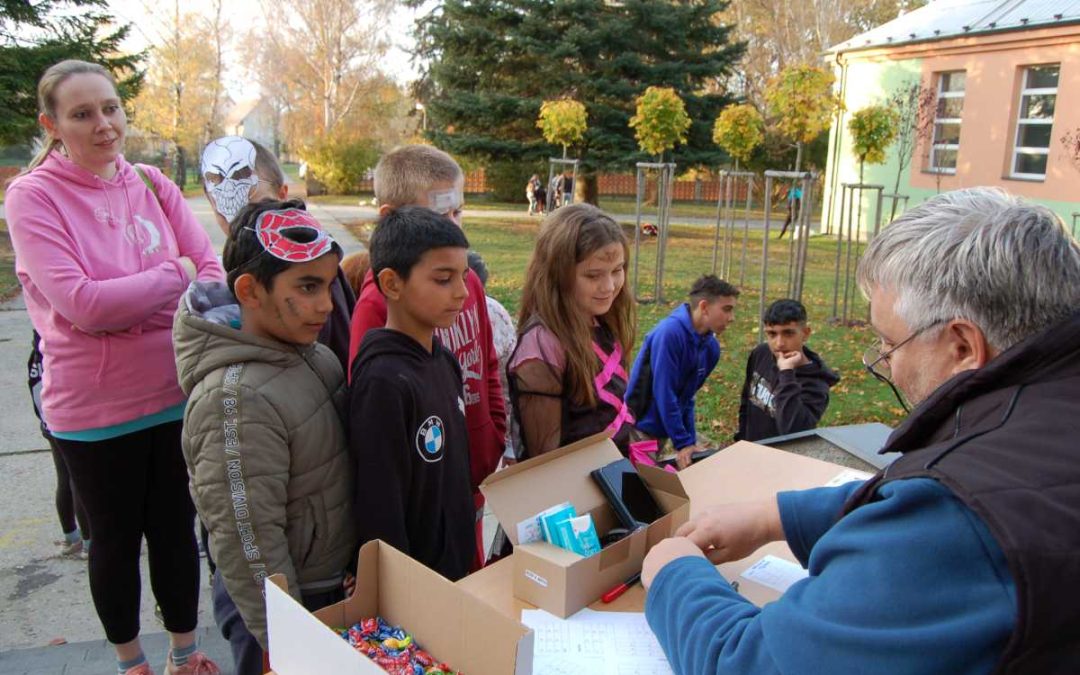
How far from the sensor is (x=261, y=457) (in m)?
1.80

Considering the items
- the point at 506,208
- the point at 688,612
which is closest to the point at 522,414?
the point at 688,612

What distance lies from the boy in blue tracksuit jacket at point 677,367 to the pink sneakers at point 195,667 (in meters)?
2.11

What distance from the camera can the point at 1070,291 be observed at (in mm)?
1101

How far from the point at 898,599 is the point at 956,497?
148 millimetres

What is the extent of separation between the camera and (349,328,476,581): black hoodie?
192 centimetres

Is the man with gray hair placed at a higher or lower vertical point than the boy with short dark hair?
higher

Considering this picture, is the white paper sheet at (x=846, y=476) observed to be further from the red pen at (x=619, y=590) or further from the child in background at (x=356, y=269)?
the child in background at (x=356, y=269)

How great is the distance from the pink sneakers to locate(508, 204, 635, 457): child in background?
4.52 ft

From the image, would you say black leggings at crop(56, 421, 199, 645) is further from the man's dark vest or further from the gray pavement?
the man's dark vest

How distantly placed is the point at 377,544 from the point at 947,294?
1.07 m

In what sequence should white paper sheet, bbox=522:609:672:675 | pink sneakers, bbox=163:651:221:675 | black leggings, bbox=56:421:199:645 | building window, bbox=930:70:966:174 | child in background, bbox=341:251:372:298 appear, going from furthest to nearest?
building window, bbox=930:70:966:174 → child in background, bbox=341:251:372:298 → pink sneakers, bbox=163:651:221:675 → black leggings, bbox=56:421:199:645 → white paper sheet, bbox=522:609:672:675

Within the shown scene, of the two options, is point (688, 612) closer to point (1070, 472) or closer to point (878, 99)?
point (1070, 472)

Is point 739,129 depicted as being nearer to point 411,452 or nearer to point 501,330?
point 501,330

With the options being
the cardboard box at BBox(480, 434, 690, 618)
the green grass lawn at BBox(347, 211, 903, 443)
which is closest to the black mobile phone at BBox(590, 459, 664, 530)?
the cardboard box at BBox(480, 434, 690, 618)
